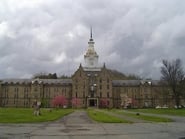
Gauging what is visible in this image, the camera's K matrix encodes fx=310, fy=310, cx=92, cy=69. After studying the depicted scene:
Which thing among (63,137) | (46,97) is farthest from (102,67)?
(63,137)

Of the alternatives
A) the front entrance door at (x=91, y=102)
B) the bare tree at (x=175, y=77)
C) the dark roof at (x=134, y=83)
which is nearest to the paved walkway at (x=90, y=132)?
the bare tree at (x=175, y=77)

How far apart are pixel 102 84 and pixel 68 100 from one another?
1850cm

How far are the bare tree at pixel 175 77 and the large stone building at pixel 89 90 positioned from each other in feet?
162

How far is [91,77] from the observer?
150 m

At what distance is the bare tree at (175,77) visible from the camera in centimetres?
9288

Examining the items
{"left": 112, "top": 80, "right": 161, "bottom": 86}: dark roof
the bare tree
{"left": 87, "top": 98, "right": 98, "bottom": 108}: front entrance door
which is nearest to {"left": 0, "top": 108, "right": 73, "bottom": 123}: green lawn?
the bare tree

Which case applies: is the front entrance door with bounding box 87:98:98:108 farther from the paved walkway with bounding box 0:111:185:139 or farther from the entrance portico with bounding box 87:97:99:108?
the paved walkway with bounding box 0:111:185:139

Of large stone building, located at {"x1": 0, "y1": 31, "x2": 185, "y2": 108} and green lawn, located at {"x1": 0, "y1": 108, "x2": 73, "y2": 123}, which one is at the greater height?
large stone building, located at {"x1": 0, "y1": 31, "x2": 185, "y2": 108}

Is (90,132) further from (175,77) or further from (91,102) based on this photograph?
(91,102)

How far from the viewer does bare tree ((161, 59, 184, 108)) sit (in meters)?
92.9

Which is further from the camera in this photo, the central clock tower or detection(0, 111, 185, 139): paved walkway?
the central clock tower

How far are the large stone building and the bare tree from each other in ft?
162

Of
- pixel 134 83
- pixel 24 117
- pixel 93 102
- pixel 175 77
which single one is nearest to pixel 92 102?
pixel 93 102

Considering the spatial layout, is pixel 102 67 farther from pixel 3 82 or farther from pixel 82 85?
pixel 3 82
